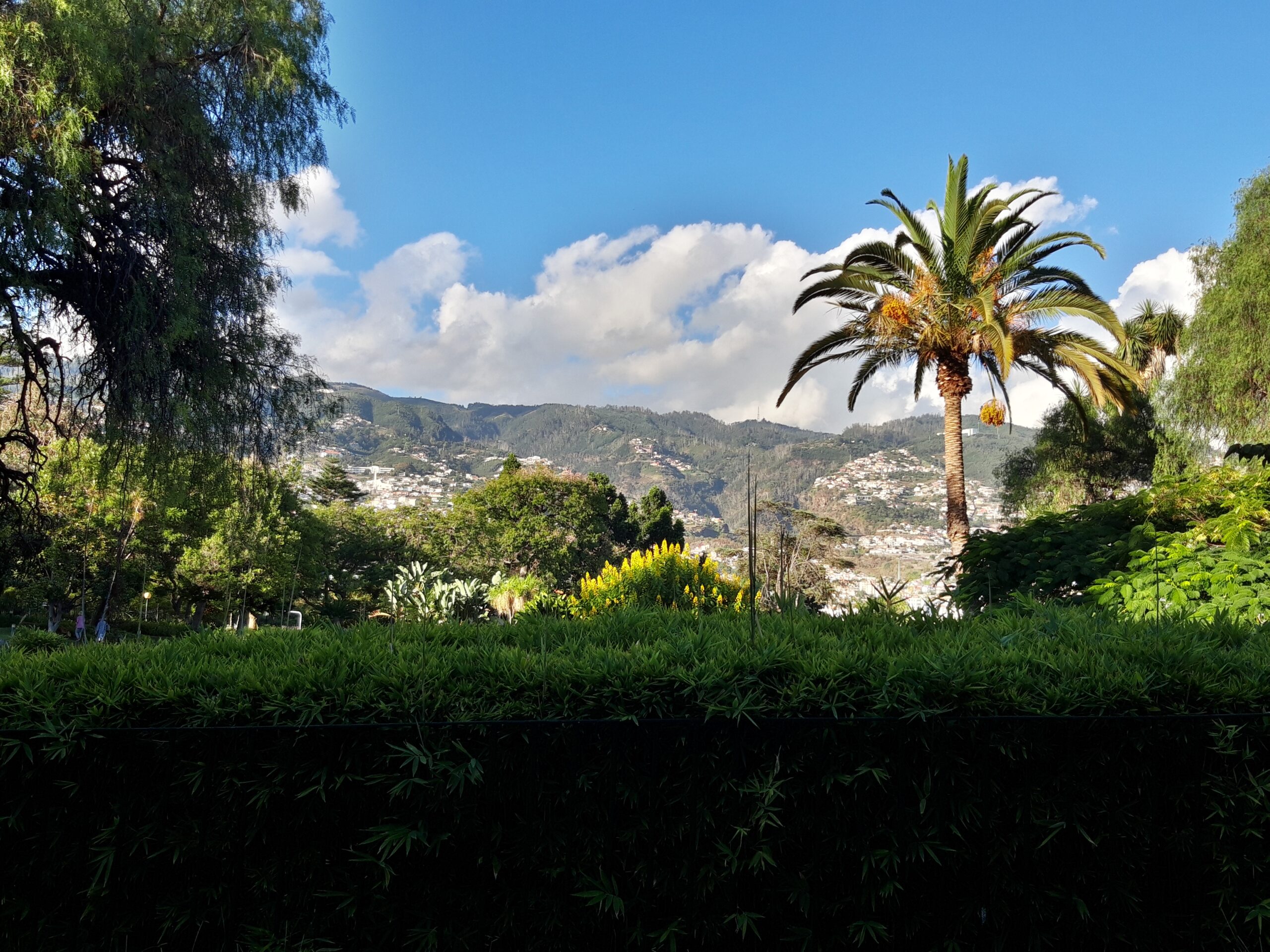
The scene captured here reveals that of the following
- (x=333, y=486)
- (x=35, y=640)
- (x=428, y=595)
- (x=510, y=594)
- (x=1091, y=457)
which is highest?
(x=1091, y=457)

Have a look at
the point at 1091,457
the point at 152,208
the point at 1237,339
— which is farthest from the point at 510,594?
the point at 1091,457

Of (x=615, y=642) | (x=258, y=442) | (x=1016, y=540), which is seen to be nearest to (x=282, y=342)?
(x=258, y=442)

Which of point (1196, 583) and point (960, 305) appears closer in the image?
point (1196, 583)

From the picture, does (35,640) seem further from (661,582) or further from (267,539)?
(267,539)

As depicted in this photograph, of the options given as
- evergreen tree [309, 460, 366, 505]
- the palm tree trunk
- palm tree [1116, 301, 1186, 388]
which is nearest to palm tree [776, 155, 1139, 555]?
the palm tree trunk

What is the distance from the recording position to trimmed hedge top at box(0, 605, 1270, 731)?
6.30ft

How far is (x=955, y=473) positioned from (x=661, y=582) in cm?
793

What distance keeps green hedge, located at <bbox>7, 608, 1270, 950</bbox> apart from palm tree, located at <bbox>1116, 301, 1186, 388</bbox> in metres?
26.8

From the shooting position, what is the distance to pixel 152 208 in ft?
36.0

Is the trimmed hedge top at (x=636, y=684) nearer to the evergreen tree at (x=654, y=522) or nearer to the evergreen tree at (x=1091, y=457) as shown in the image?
the evergreen tree at (x=1091, y=457)

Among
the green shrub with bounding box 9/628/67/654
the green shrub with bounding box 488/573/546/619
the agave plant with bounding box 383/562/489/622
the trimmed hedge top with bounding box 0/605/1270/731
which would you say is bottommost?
the green shrub with bounding box 488/573/546/619

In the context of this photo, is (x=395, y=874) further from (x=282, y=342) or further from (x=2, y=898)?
(x=282, y=342)

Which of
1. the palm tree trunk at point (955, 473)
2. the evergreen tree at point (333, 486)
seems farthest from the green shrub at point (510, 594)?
the evergreen tree at point (333, 486)

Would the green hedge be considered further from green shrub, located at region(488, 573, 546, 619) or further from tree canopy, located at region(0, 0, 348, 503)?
tree canopy, located at region(0, 0, 348, 503)
